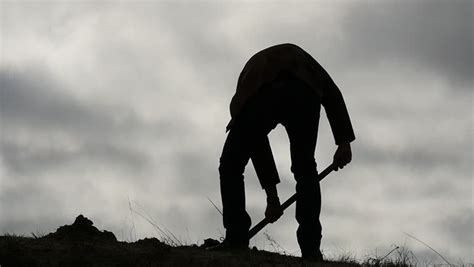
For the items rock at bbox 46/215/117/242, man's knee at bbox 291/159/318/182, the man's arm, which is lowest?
rock at bbox 46/215/117/242

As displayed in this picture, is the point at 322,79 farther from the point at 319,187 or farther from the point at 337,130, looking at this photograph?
the point at 319,187

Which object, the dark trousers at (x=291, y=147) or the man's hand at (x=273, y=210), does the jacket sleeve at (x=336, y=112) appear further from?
the man's hand at (x=273, y=210)

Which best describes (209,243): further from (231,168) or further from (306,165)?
(306,165)

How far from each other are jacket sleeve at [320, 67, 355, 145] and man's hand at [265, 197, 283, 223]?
0.79 m

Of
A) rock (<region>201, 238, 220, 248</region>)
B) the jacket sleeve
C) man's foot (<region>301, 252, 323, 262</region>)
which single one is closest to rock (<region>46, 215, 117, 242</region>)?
rock (<region>201, 238, 220, 248</region>)

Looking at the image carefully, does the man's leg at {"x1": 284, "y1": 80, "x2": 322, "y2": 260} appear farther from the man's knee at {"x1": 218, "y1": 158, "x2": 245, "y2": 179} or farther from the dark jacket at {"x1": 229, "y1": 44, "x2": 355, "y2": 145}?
the man's knee at {"x1": 218, "y1": 158, "x2": 245, "y2": 179}

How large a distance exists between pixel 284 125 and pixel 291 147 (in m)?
0.22

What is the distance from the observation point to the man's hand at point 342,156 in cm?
758

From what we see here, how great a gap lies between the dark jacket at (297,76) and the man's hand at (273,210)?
0.80 metres

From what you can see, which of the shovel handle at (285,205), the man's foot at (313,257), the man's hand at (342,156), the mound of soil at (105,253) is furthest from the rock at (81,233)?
the man's hand at (342,156)

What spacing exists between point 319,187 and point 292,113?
720 mm

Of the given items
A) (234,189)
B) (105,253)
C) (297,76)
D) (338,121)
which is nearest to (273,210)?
(234,189)

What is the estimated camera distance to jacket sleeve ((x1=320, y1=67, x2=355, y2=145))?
7598 mm

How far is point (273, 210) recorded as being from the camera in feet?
25.3
